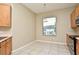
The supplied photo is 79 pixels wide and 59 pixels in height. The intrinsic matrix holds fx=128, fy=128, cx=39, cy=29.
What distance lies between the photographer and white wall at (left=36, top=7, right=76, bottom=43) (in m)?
5.09

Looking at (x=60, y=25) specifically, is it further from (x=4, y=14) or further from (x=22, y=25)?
(x=4, y=14)

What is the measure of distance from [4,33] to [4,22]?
479mm

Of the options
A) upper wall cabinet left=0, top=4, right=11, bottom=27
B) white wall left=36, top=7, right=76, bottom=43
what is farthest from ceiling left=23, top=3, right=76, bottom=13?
upper wall cabinet left=0, top=4, right=11, bottom=27

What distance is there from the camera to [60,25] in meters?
5.39

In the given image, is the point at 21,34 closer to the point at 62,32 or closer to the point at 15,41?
the point at 15,41

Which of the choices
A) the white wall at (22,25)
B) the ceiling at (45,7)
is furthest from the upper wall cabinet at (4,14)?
the ceiling at (45,7)

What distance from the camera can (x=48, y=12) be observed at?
5488 millimetres

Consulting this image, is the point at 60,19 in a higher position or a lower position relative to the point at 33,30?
→ higher

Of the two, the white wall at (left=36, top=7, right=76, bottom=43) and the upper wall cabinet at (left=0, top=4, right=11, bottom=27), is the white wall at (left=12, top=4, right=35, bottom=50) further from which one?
the upper wall cabinet at (left=0, top=4, right=11, bottom=27)

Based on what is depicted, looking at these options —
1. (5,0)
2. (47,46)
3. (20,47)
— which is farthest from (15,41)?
(5,0)

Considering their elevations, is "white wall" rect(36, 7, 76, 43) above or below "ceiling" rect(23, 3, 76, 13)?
below

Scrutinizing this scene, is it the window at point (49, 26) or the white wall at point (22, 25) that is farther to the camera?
the window at point (49, 26)

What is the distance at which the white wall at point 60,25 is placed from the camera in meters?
5.09

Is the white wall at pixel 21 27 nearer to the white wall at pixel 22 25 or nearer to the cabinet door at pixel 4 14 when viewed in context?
the white wall at pixel 22 25
